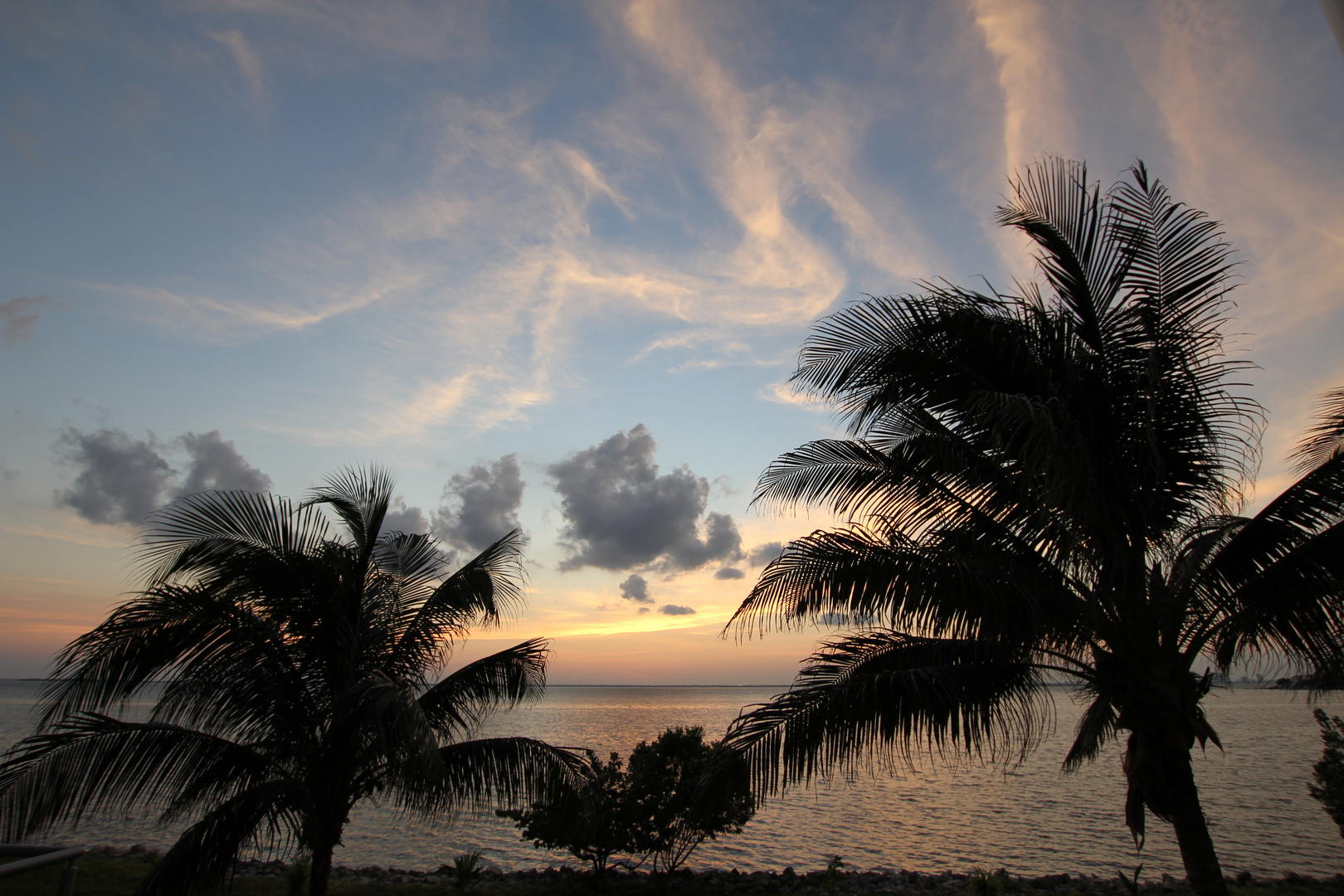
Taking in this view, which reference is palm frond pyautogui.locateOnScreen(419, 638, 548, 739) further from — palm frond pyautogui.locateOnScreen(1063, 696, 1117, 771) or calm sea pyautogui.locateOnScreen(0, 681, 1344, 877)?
calm sea pyautogui.locateOnScreen(0, 681, 1344, 877)

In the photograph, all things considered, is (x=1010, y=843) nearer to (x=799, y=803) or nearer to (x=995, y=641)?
(x=799, y=803)

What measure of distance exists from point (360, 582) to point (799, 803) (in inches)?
1202

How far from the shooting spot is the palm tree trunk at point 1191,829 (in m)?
6.20

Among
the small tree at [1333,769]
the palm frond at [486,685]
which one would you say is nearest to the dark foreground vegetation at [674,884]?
the small tree at [1333,769]

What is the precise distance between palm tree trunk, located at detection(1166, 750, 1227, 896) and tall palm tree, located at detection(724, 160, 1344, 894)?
16 mm

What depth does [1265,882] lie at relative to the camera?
50.2ft

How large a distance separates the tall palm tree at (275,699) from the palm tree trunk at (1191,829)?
245 inches

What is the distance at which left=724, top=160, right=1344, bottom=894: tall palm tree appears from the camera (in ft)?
20.7

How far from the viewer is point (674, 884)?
1529cm

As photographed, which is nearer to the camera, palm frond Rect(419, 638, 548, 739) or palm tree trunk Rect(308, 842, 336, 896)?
palm tree trunk Rect(308, 842, 336, 896)

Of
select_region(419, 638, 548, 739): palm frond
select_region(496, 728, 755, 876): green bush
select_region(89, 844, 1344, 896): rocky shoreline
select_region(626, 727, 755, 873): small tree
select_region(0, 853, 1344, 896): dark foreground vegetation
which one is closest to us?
select_region(419, 638, 548, 739): palm frond

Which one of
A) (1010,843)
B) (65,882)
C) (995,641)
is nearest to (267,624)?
(65,882)

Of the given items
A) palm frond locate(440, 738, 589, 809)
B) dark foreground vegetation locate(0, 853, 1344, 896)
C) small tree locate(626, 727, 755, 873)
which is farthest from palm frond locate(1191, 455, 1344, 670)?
dark foreground vegetation locate(0, 853, 1344, 896)

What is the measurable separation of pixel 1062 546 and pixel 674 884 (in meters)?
12.7
